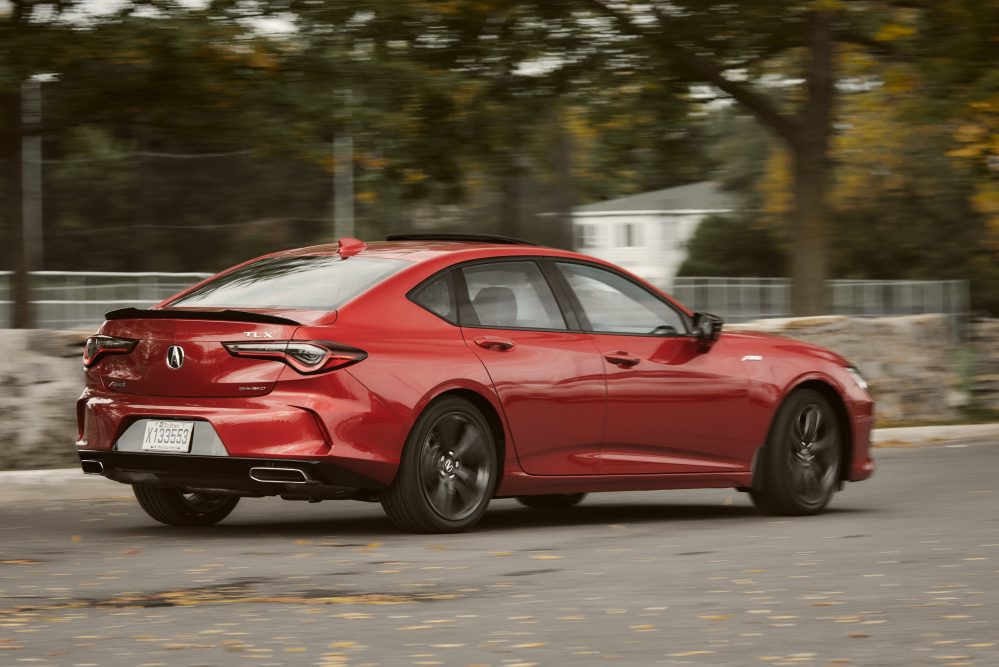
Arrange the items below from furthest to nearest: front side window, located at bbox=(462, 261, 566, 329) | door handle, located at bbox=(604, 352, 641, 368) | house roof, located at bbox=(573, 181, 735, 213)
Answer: house roof, located at bbox=(573, 181, 735, 213)
door handle, located at bbox=(604, 352, 641, 368)
front side window, located at bbox=(462, 261, 566, 329)

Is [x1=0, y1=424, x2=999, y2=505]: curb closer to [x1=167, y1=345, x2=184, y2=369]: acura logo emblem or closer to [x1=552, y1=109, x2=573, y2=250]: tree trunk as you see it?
[x1=167, y1=345, x2=184, y2=369]: acura logo emblem

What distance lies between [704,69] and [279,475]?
11.9 metres

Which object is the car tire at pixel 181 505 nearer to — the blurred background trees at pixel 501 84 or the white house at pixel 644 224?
the blurred background trees at pixel 501 84

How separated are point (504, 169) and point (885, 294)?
20.8 meters

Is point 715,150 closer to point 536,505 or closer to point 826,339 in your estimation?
point 826,339

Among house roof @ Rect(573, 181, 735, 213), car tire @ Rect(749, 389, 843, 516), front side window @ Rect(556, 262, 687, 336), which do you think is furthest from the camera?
house roof @ Rect(573, 181, 735, 213)

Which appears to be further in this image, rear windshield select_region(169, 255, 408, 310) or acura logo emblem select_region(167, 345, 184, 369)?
rear windshield select_region(169, 255, 408, 310)

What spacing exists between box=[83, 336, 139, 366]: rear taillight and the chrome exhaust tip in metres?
0.98

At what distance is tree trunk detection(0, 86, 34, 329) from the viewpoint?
1553cm

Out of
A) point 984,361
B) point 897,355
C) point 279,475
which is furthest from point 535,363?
point 984,361

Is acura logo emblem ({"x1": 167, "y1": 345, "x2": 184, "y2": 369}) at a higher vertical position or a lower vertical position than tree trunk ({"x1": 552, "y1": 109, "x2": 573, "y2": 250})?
lower

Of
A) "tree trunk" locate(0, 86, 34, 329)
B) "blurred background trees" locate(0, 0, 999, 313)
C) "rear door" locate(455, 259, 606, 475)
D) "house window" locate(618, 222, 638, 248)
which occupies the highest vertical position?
"house window" locate(618, 222, 638, 248)

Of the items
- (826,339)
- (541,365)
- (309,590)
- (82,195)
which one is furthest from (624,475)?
(82,195)

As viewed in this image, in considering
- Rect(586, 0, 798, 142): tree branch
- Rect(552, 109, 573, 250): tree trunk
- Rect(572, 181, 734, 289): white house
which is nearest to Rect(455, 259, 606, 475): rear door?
Rect(586, 0, 798, 142): tree branch
